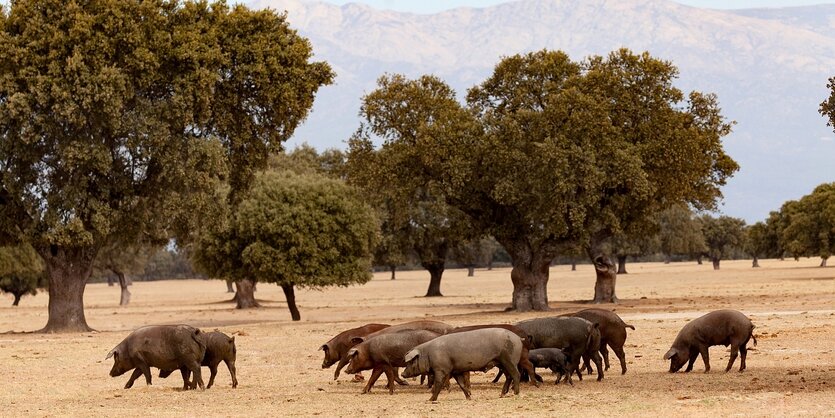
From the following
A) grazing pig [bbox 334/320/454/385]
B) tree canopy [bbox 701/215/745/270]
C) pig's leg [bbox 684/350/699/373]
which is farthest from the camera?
tree canopy [bbox 701/215/745/270]

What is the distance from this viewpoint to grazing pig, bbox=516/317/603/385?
2034cm

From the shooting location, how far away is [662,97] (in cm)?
5300

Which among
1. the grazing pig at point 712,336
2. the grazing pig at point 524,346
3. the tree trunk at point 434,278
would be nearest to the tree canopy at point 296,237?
the grazing pig at point 712,336

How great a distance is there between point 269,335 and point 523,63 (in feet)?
73.3

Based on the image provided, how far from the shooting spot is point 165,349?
20.1 metres

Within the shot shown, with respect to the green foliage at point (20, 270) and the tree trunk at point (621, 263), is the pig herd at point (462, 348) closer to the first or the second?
the green foliage at point (20, 270)

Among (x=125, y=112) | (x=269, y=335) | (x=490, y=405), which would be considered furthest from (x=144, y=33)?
(x=490, y=405)

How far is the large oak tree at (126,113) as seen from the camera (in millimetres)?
39719

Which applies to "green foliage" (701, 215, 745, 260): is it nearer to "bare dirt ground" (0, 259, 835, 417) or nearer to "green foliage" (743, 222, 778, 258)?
"green foliage" (743, 222, 778, 258)

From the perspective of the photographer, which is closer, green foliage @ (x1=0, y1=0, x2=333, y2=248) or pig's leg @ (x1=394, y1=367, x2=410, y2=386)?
pig's leg @ (x1=394, y1=367, x2=410, y2=386)

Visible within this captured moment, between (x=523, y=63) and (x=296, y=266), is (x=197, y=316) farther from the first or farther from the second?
(x=523, y=63)

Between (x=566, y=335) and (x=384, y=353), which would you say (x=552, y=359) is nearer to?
(x=566, y=335)

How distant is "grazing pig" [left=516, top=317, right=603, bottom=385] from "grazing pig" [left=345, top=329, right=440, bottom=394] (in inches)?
77.5

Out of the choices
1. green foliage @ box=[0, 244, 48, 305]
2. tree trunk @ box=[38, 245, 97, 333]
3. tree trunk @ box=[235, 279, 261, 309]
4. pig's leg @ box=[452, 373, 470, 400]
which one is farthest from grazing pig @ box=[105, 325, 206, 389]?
green foliage @ box=[0, 244, 48, 305]
